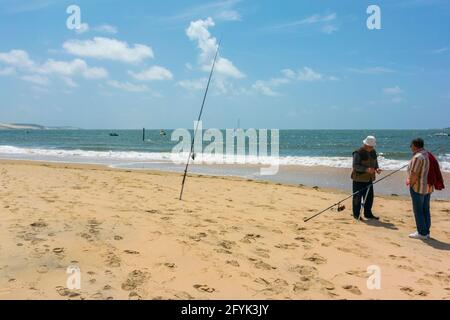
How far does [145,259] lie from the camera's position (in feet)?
15.1

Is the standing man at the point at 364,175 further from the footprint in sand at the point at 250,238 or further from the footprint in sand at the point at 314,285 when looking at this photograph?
the footprint in sand at the point at 314,285

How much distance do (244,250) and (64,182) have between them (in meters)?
7.07

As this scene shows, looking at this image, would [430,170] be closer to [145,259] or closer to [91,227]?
[145,259]

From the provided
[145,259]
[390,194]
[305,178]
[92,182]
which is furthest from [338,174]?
[145,259]

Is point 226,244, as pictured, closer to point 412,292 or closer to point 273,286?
point 273,286

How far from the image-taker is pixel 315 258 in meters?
5.07

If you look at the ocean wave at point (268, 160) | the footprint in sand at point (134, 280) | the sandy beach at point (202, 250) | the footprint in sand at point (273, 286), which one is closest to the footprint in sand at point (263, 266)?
the sandy beach at point (202, 250)

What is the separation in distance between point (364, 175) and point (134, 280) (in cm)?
528

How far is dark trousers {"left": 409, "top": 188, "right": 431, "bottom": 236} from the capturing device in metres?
6.40

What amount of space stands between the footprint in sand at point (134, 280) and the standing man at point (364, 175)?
4928mm

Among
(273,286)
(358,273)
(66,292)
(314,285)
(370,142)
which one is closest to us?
(66,292)

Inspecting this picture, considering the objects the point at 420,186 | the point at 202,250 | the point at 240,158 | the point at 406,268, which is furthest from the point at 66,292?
the point at 240,158

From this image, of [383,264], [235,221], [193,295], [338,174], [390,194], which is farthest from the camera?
[338,174]

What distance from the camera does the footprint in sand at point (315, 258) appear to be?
16.3ft
